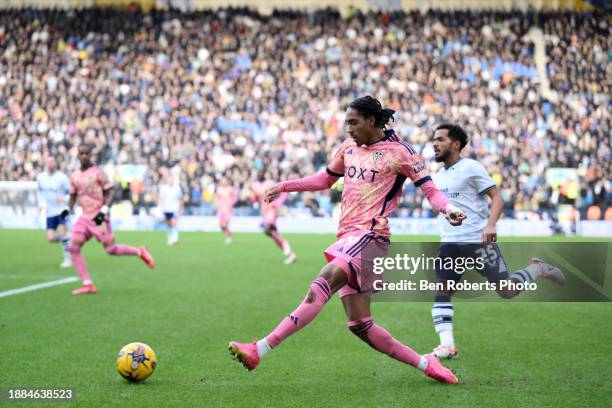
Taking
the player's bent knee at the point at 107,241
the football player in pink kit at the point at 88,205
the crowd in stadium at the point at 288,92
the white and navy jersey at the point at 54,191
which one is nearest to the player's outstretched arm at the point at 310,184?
the football player in pink kit at the point at 88,205

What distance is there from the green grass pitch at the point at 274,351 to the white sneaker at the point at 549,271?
765 millimetres

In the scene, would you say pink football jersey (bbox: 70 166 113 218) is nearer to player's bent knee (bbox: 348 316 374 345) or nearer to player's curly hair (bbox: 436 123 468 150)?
player's curly hair (bbox: 436 123 468 150)

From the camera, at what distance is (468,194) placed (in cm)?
798

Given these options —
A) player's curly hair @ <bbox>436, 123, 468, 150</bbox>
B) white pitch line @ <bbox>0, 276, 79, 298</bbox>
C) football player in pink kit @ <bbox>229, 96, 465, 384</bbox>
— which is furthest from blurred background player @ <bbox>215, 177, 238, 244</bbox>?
football player in pink kit @ <bbox>229, 96, 465, 384</bbox>

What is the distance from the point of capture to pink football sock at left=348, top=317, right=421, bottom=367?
620 cm

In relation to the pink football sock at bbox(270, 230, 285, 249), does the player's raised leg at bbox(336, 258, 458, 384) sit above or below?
above

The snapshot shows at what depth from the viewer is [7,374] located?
6.86 metres

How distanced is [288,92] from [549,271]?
1159 inches

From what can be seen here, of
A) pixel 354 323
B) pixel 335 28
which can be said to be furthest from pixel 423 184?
pixel 335 28

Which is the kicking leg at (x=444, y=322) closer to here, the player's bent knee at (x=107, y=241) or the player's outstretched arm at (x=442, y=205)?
the player's outstretched arm at (x=442, y=205)

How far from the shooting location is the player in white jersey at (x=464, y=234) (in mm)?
7840

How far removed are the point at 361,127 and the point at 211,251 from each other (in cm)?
1607

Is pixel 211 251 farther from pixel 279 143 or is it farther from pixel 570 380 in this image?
pixel 570 380

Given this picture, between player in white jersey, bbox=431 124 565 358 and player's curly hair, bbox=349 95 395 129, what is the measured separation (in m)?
1.79
